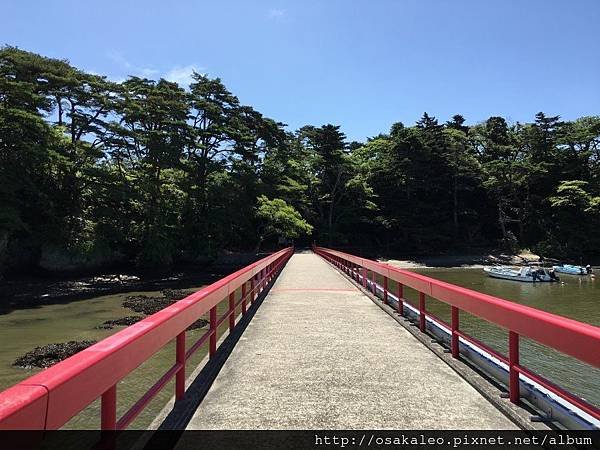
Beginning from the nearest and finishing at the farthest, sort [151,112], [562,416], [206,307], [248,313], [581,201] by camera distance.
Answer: [562,416]
[206,307]
[248,313]
[151,112]
[581,201]

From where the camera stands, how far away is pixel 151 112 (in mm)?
36000

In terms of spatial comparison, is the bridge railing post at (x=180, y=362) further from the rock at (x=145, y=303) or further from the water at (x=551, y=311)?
the rock at (x=145, y=303)

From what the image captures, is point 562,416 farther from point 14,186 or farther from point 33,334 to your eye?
point 14,186

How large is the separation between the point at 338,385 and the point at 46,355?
9.95 m

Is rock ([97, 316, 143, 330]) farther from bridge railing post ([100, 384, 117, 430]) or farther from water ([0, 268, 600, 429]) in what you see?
bridge railing post ([100, 384, 117, 430])

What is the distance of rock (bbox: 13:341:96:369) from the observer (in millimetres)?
11281

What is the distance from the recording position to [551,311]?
68.1ft

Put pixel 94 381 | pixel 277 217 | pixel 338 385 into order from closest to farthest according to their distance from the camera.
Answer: pixel 94 381 < pixel 338 385 < pixel 277 217

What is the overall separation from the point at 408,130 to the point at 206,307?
54.8 m

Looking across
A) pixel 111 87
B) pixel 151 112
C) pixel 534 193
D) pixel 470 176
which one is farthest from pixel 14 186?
pixel 534 193

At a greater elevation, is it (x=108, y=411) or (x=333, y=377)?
(x=108, y=411)

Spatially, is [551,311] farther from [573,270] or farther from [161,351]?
[573,270]

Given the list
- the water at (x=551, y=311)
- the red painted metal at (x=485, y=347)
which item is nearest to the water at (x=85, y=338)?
the red painted metal at (x=485, y=347)

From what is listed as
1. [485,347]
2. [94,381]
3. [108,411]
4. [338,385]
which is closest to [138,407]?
[108,411]
